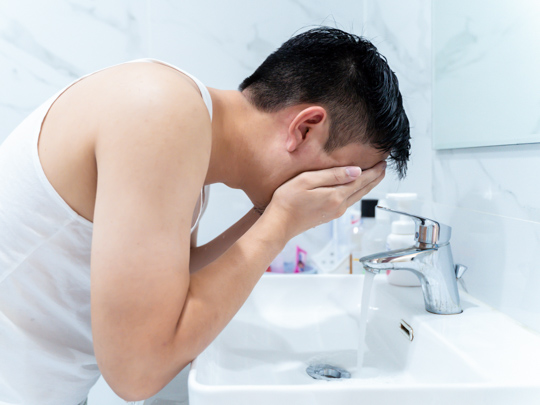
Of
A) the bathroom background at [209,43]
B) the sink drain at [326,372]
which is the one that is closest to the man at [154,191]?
the sink drain at [326,372]

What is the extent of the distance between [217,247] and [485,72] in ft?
1.89

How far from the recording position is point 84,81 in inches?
23.0

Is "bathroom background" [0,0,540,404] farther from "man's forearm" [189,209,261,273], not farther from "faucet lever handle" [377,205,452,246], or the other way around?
"man's forearm" [189,209,261,273]

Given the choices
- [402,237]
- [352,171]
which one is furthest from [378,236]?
[352,171]

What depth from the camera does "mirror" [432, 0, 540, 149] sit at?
27.4 inches

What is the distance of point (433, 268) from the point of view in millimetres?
763

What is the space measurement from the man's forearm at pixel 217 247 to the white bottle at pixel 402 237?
274 mm

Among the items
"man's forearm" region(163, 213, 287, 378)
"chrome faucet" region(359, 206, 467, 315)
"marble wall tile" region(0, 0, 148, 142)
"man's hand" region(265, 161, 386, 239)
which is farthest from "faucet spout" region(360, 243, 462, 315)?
"marble wall tile" region(0, 0, 148, 142)

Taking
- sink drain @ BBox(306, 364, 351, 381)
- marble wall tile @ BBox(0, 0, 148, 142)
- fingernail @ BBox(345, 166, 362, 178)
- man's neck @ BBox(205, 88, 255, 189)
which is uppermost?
marble wall tile @ BBox(0, 0, 148, 142)

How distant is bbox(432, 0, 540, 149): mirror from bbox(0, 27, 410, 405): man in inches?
6.5

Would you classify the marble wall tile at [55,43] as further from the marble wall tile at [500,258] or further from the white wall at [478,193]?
the marble wall tile at [500,258]

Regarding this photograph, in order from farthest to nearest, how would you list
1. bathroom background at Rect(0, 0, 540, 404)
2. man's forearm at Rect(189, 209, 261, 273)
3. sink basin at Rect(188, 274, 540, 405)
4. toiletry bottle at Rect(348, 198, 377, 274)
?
toiletry bottle at Rect(348, 198, 377, 274) < bathroom background at Rect(0, 0, 540, 404) < man's forearm at Rect(189, 209, 261, 273) < sink basin at Rect(188, 274, 540, 405)

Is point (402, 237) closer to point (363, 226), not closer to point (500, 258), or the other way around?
point (500, 258)

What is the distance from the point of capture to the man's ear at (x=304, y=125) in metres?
0.67
